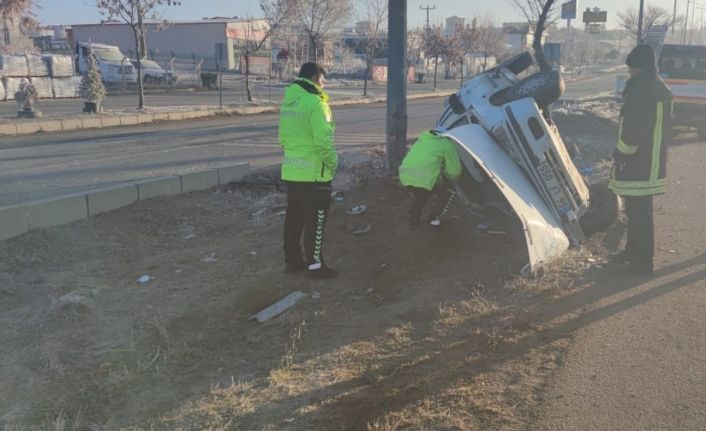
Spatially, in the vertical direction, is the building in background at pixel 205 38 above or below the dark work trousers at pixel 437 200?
above

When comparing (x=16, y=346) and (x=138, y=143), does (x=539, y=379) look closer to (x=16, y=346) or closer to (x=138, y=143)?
(x=16, y=346)

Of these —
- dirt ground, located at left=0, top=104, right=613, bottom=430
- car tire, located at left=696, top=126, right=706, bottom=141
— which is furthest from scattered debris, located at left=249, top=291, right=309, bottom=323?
car tire, located at left=696, top=126, right=706, bottom=141

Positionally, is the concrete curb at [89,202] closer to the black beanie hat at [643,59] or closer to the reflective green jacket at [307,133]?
the reflective green jacket at [307,133]

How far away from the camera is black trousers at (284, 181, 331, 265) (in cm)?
527

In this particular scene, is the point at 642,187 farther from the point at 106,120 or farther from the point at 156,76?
the point at 156,76

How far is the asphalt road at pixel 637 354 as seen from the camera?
325 centimetres

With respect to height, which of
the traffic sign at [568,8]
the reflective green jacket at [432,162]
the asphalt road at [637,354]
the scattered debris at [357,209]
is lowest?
the asphalt road at [637,354]

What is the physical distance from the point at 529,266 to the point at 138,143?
11.5 meters

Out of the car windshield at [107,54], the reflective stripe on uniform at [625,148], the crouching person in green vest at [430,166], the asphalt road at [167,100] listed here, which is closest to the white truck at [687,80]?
the reflective stripe on uniform at [625,148]

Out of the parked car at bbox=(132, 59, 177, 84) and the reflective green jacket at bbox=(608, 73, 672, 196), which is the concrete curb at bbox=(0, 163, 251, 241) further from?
the parked car at bbox=(132, 59, 177, 84)

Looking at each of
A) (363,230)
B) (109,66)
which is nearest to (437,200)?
(363,230)

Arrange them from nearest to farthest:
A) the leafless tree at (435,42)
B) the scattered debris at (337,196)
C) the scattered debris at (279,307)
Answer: the scattered debris at (279,307) < the scattered debris at (337,196) < the leafless tree at (435,42)

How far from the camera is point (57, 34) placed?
244 feet

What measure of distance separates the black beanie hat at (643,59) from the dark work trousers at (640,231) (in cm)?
114
